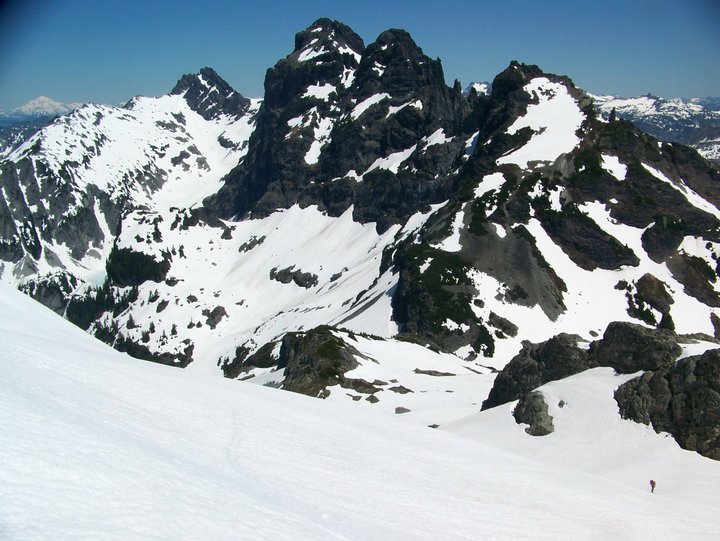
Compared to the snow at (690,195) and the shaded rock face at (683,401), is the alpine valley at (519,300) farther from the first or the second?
the snow at (690,195)

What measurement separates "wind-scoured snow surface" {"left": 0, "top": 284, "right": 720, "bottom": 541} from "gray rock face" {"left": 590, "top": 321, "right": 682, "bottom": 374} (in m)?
7.29

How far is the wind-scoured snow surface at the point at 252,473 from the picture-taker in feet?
29.8

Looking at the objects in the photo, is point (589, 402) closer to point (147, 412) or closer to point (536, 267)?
point (147, 412)

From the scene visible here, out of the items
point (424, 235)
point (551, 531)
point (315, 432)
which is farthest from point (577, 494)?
point (424, 235)

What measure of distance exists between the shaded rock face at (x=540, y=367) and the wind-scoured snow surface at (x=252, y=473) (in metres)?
13.5

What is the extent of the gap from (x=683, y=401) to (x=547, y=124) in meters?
127

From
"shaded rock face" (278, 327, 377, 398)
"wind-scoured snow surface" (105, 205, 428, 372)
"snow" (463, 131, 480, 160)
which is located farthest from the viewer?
"snow" (463, 131, 480, 160)

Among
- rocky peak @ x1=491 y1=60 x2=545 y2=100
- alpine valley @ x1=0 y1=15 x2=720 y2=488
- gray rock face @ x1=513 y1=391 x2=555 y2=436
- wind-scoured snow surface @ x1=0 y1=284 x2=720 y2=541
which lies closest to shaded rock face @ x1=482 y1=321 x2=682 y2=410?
alpine valley @ x1=0 y1=15 x2=720 y2=488

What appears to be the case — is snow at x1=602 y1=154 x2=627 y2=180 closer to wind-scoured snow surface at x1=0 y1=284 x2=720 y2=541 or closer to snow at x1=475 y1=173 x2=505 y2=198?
snow at x1=475 y1=173 x2=505 y2=198

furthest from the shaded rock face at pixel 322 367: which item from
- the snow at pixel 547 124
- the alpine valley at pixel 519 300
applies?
the snow at pixel 547 124

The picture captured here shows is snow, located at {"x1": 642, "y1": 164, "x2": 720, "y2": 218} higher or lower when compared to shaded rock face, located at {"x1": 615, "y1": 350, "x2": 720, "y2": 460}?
higher

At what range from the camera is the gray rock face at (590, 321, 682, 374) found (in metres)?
34.8

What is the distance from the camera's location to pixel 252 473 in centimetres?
1407

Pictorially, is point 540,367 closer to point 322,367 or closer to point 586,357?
point 586,357
